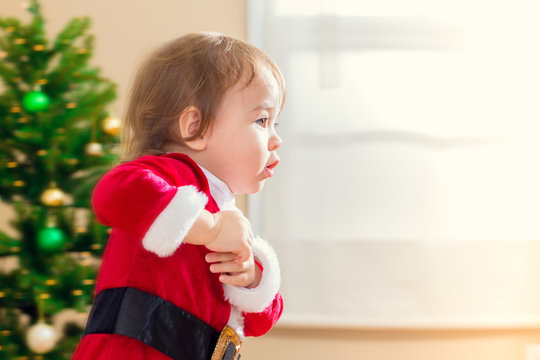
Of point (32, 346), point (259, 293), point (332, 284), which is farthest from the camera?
point (332, 284)

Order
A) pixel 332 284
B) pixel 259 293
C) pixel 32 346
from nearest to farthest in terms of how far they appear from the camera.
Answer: pixel 259 293, pixel 32 346, pixel 332 284

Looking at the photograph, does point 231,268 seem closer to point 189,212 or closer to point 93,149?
point 189,212

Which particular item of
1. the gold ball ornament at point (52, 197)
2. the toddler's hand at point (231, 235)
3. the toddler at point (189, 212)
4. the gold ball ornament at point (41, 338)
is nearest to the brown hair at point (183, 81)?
the toddler at point (189, 212)

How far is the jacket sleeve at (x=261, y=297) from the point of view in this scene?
88 cm

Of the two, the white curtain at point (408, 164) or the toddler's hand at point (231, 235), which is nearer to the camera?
the toddler's hand at point (231, 235)

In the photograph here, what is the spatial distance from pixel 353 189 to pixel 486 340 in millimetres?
743

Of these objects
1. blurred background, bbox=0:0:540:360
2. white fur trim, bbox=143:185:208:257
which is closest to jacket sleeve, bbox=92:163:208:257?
white fur trim, bbox=143:185:208:257

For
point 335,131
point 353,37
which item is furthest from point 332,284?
point 353,37

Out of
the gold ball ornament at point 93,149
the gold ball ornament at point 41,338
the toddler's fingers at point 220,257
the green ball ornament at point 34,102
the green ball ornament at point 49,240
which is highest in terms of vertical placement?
the green ball ornament at point 34,102

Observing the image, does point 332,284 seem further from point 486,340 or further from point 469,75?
point 469,75

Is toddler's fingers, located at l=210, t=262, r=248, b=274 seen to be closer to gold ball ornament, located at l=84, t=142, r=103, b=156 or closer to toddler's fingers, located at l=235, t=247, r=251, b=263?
toddler's fingers, located at l=235, t=247, r=251, b=263

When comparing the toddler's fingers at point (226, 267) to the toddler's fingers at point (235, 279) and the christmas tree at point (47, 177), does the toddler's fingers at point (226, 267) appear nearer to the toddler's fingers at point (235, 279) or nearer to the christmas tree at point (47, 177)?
the toddler's fingers at point (235, 279)

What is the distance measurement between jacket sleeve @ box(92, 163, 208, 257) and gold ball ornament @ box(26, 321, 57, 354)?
0.72 meters

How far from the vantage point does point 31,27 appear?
1409 mm
